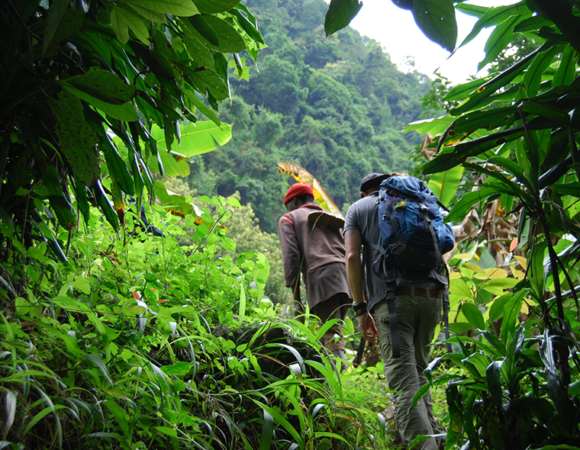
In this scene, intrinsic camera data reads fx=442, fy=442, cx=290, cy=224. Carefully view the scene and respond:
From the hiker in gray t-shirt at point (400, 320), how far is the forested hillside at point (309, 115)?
87.9 ft

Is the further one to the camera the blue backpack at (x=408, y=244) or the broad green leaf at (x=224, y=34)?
the blue backpack at (x=408, y=244)

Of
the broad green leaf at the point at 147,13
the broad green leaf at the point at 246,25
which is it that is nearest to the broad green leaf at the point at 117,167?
the broad green leaf at the point at 147,13

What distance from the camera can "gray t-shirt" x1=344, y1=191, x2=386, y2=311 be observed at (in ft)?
7.24

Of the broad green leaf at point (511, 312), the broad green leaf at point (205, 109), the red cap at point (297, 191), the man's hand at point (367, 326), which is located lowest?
the broad green leaf at point (511, 312)

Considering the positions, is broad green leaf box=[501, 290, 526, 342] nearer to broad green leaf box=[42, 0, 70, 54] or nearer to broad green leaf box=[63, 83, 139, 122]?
broad green leaf box=[63, 83, 139, 122]

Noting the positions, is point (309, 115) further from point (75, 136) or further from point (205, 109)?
point (75, 136)

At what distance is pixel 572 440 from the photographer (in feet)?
2.92

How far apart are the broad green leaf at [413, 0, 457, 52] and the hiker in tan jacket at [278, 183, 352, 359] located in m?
2.20

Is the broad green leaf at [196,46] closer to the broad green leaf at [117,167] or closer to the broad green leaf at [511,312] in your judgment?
the broad green leaf at [117,167]

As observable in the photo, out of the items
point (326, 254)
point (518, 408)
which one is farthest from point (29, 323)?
point (326, 254)

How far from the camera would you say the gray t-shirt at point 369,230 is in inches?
86.9

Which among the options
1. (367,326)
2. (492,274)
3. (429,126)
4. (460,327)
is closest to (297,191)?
(429,126)

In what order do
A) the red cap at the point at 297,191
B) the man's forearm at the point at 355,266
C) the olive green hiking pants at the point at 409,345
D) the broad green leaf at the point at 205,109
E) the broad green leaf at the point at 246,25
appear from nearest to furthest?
the broad green leaf at the point at 205,109 → the broad green leaf at the point at 246,25 → the olive green hiking pants at the point at 409,345 → the man's forearm at the point at 355,266 → the red cap at the point at 297,191

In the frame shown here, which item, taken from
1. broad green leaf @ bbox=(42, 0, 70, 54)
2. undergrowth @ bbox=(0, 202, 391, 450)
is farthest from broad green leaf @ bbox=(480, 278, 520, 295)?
broad green leaf @ bbox=(42, 0, 70, 54)
